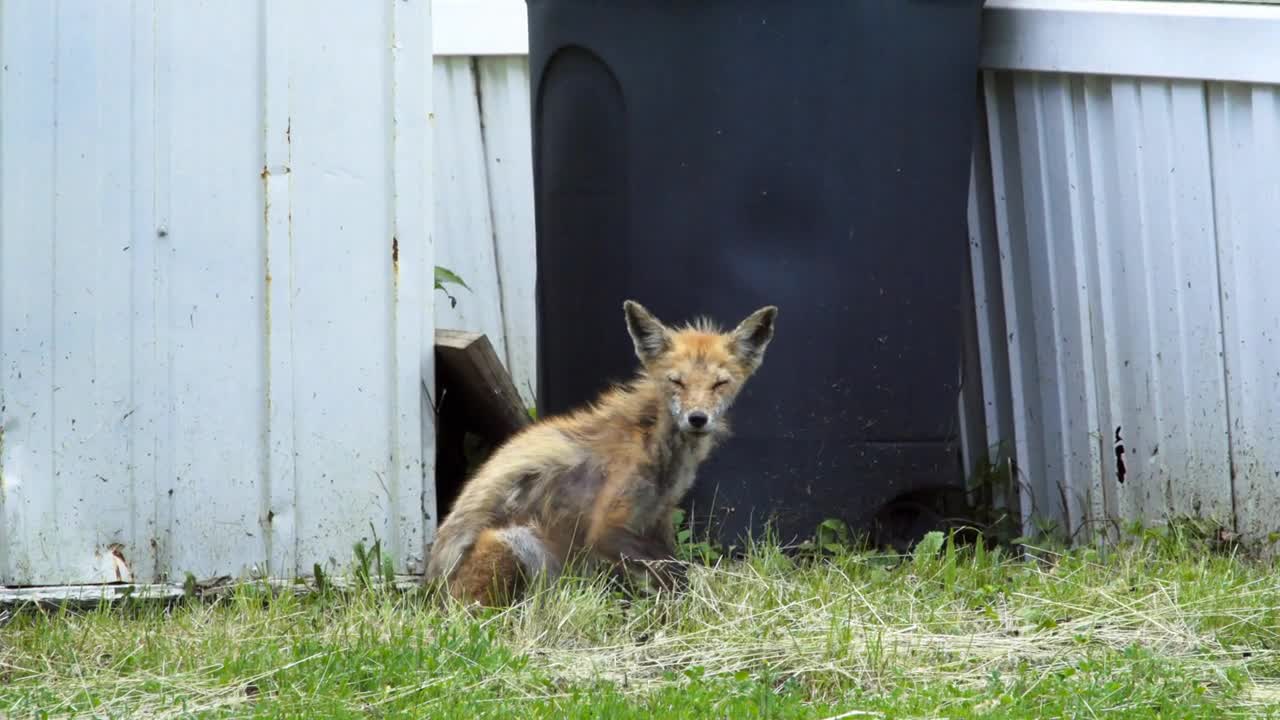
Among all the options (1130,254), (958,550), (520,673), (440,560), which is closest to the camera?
(520,673)

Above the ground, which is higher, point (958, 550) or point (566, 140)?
point (566, 140)

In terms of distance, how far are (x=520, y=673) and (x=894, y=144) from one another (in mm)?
2755

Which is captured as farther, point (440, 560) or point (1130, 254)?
point (1130, 254)

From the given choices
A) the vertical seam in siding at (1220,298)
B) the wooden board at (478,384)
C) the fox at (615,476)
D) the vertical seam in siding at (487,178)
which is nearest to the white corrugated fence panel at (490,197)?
the vertical seam in siding at (487,178)

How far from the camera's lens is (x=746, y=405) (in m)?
5.84

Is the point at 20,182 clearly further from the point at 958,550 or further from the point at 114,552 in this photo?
the point at 958,550

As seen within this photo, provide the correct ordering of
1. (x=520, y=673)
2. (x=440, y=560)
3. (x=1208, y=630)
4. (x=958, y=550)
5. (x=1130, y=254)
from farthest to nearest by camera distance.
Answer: (x=1130, y=254) → (x=958, y=550) → (x=440, y=560) → (x=1208, y=630) → (x=520, y=673)

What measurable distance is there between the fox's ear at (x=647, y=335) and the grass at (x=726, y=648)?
81 centimetres

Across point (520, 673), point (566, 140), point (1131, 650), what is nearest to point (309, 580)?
point (520, 673)

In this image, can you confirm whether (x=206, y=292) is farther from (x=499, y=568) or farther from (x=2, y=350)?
(x=499, y=568)

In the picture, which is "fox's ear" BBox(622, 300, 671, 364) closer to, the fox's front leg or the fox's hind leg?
the fox's front leg

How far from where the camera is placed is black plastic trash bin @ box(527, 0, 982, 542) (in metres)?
5.80

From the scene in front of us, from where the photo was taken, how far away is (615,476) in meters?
5.52

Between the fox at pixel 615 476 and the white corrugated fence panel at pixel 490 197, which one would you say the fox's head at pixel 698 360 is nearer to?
the fox at pixel 615 476
